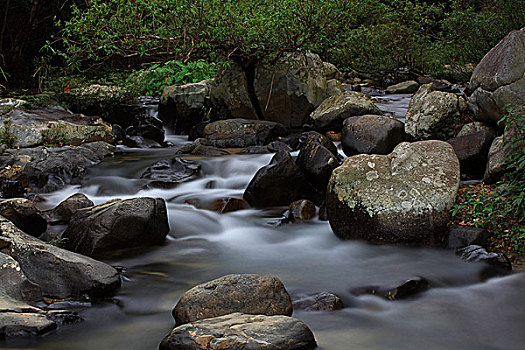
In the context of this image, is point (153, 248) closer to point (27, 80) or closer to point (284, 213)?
point (284, 213)

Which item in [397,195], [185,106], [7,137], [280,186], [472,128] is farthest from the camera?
[185,106]

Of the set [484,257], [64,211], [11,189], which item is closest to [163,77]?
[11,189]

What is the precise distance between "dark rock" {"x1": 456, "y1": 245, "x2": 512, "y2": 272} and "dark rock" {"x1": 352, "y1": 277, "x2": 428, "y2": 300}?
26.2 inches

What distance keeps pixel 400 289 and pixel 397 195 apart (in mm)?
1377

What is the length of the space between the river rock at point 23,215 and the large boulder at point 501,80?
221 inches

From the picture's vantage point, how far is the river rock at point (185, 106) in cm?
1182

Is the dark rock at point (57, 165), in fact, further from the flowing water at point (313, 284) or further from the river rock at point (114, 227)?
the river rock at point (114, 227)

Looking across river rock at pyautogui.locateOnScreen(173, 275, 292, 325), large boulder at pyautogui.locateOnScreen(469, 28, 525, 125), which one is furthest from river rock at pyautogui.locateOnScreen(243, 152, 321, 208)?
river rock at pyautogui.locateOnScreen(173, 275, 292, 325)

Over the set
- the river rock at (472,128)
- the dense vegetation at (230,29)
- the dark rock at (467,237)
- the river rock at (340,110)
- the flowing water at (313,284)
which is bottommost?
the flowing water at (313,284)

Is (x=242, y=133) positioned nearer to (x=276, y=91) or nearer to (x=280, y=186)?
(x=276, y=91)

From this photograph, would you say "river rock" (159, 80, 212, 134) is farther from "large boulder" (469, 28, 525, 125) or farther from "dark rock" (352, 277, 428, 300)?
"dark rock" (352, 277, 428, 300)

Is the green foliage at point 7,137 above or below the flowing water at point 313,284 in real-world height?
above

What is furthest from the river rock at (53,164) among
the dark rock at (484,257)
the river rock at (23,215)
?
the dark rock at (484,257)

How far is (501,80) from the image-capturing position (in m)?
6.54
